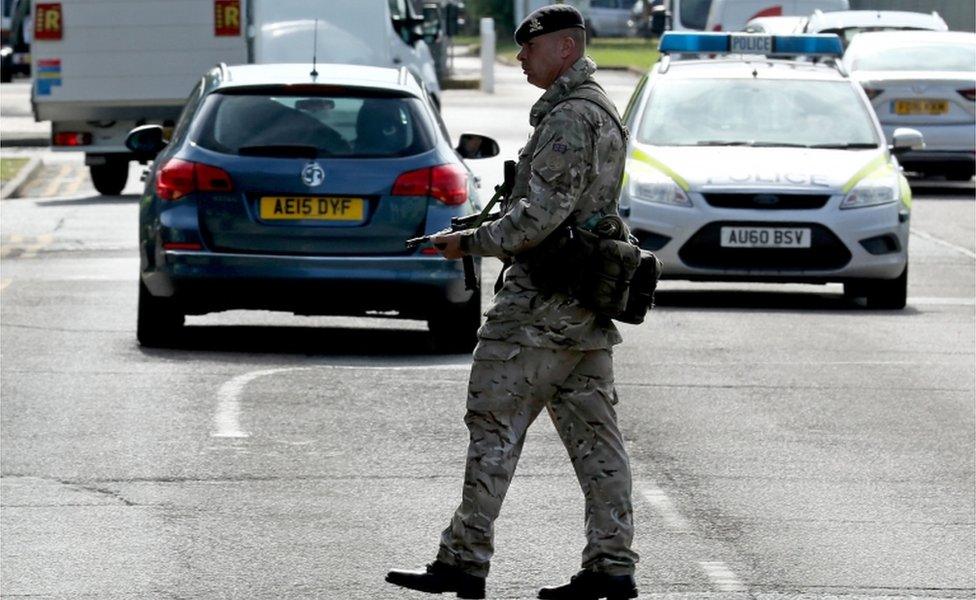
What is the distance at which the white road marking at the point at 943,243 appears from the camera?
1908 centimetres

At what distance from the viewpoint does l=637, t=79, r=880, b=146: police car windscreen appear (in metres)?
15.8

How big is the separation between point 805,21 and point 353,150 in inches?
791

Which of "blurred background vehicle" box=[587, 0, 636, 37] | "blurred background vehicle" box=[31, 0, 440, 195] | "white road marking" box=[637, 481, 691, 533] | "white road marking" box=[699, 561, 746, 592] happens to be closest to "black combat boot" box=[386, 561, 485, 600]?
"white road marking" box=[699, 561, 746, 592]

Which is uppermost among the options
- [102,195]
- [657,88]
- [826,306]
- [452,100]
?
[657,88]

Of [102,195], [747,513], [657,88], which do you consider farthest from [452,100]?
[747,513]

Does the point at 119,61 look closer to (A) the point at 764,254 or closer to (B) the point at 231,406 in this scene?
(A) the point at 764,254

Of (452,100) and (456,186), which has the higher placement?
(456,186)

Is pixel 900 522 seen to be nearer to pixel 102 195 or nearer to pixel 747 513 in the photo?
pixel 747 513

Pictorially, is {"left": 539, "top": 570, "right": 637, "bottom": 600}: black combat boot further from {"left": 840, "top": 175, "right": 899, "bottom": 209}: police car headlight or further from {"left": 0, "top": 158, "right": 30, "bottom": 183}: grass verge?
{"left": 0, "top": 158, "right": 30, "bottom": 183}: grass verge

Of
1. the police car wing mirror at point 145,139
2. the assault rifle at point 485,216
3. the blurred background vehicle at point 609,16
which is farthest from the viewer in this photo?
the blurred background vehicle at point 609,16

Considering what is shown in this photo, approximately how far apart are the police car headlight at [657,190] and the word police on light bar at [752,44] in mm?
2370

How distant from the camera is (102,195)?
25.0m

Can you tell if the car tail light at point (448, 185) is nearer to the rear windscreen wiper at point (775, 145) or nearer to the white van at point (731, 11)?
the rear windscreen wiper at point (775, 145)

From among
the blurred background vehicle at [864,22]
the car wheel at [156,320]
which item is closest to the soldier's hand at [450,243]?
the car wheel at [156,320]
